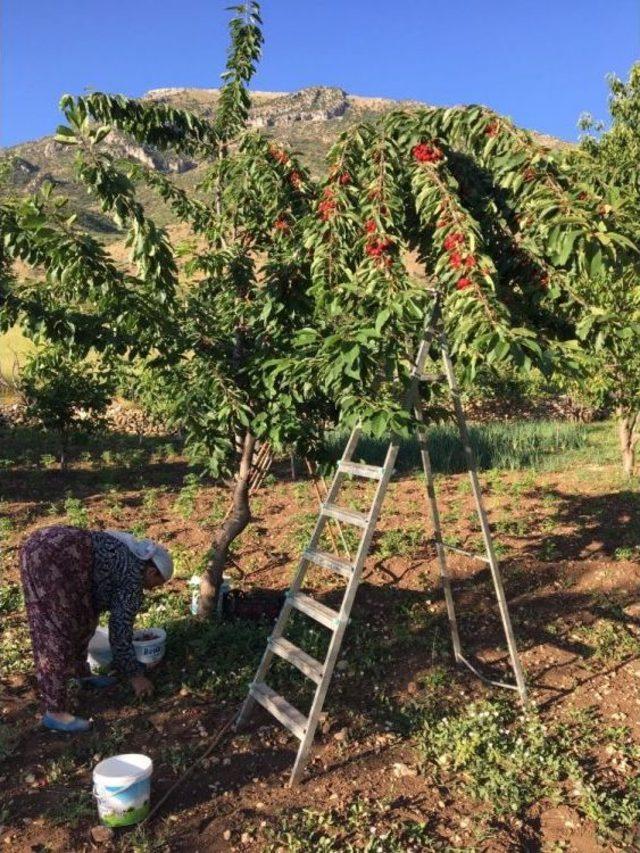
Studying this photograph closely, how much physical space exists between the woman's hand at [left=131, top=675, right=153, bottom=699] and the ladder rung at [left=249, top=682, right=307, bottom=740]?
78 cm

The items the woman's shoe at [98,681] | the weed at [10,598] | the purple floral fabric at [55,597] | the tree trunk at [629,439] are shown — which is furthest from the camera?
the tree trunk at [629,439]

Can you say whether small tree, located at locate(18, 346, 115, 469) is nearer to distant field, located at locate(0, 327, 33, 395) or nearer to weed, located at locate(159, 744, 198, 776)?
weed, located at locate(159, 744, 198, 776)

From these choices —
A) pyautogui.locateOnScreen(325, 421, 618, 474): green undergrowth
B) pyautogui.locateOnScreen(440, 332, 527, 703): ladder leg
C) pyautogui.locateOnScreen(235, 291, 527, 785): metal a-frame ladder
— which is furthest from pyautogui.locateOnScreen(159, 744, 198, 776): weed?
pyautogui.locateOnScreen(325, 421, 618, 474): green undergrowth

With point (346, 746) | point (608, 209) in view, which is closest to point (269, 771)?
point (346, 746)

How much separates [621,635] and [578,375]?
9.86 ft

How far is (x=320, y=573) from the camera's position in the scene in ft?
23.6

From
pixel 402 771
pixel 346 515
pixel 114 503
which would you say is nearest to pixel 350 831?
pixel 402 771

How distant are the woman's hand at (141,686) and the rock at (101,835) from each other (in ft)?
4.21

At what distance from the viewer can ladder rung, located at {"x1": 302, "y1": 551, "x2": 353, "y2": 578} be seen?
4.18 metres

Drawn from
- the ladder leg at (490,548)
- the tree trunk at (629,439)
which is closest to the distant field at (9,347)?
the tree trunk at (629,439)

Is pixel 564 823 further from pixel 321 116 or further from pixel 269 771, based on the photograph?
pixel 321 116

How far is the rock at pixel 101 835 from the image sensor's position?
3.48m

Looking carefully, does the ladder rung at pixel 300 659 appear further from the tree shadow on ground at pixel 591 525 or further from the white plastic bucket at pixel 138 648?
the tree shadow on ground at pixel 591 525

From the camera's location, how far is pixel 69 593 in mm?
4496
